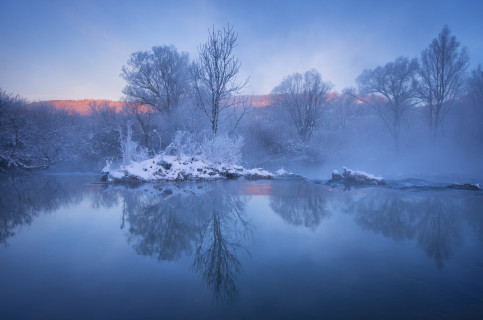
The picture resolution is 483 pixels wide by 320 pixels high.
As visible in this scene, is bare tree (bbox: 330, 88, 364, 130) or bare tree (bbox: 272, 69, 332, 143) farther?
bare tree (bbox: 330, 88, 364, 130)

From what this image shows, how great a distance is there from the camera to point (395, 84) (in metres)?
A: 21.6

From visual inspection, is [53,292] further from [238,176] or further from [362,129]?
[362,129]

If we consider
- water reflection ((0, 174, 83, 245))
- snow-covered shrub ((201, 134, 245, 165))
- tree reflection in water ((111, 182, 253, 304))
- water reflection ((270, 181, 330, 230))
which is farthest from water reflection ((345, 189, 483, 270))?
snow-covered shrub ((201, 134, 245, 165))

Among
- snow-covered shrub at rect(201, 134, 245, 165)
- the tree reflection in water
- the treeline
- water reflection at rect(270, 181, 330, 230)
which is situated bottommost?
the tree reflection in water

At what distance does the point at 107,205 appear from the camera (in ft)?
15.7

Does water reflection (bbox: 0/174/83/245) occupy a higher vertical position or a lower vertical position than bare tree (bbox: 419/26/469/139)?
lower

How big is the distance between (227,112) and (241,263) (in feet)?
65.7

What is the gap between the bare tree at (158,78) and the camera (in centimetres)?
2172

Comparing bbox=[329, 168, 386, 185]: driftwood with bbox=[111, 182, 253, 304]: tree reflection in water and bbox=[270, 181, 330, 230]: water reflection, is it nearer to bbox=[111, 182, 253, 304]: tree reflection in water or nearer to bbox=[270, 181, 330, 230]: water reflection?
bbox=[270, 181, 330, 230]: water reflection

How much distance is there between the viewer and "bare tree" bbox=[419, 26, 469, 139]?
18.0m

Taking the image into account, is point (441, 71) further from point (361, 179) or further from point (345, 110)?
point (345, 110)

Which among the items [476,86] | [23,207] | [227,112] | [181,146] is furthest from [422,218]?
[476,86]

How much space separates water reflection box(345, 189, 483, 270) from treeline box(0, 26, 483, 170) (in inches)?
360

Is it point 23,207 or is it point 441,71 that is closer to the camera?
point 23,207
